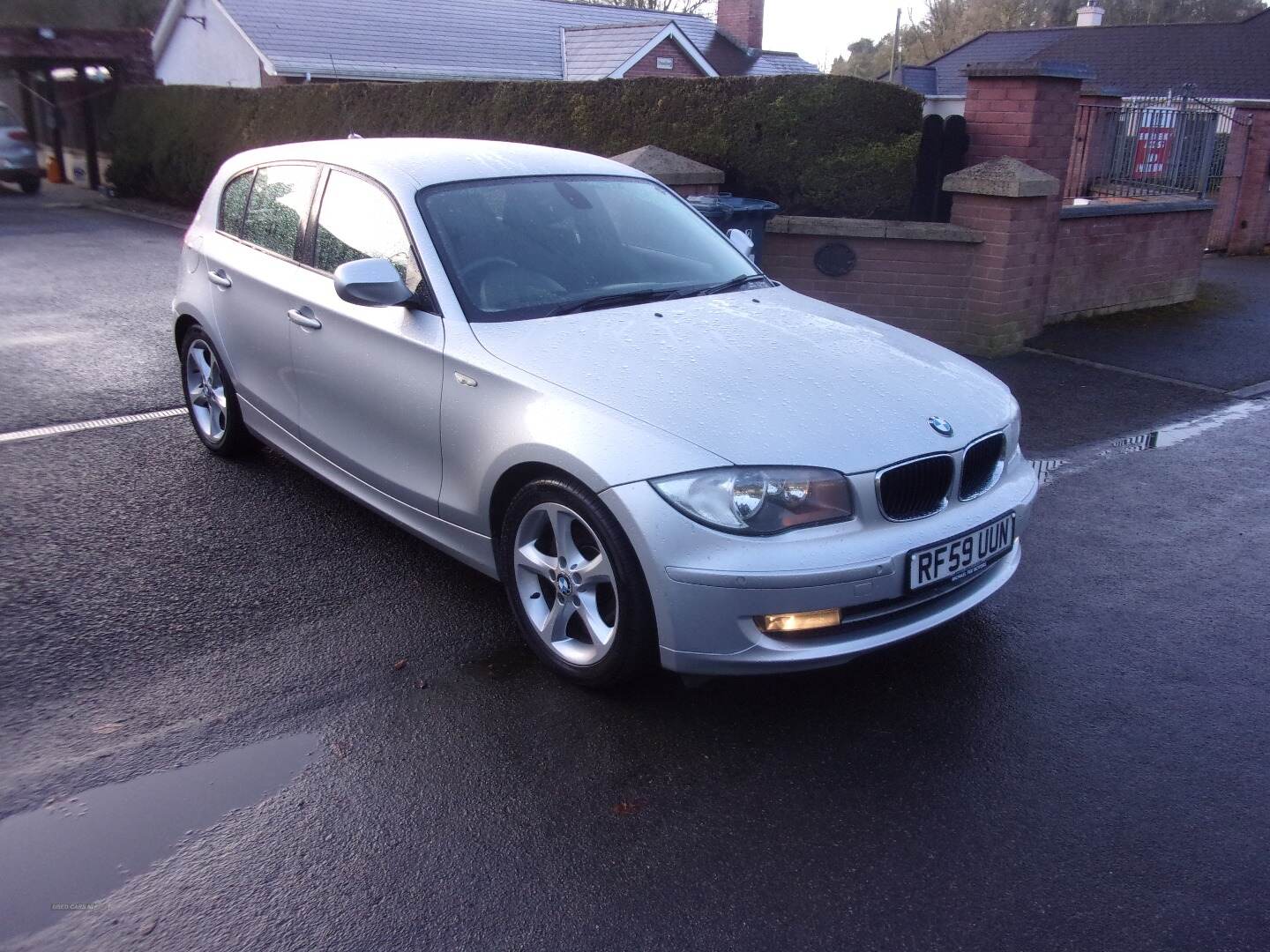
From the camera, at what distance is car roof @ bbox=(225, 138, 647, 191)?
4.55 m

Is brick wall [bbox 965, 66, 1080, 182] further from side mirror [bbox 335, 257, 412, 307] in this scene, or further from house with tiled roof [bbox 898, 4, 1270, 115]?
house with tiled roof [bbox 898, 4, 1270, 115]

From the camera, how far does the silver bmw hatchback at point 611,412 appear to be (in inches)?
131

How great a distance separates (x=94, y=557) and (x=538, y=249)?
90.5 inches

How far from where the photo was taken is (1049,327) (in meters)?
9.95

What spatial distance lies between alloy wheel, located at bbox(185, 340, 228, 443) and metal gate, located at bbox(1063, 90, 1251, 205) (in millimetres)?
8113

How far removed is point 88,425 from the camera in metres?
6.72

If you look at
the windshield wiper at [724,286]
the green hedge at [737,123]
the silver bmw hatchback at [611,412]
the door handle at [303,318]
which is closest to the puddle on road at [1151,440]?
the windshield wiper at [724,286]

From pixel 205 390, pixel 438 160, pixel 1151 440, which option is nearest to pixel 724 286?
pixel 438 160

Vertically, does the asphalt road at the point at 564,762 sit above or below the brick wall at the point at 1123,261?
below

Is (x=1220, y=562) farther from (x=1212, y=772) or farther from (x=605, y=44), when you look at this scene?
(x=605, y=44)

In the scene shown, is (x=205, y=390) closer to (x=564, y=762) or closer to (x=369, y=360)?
(x=369, y=360)

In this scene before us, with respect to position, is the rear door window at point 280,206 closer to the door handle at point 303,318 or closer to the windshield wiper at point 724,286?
the door handle at point 303,318

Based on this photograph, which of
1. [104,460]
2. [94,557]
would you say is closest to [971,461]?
[94,557]

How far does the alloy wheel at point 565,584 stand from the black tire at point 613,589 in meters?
0.02
